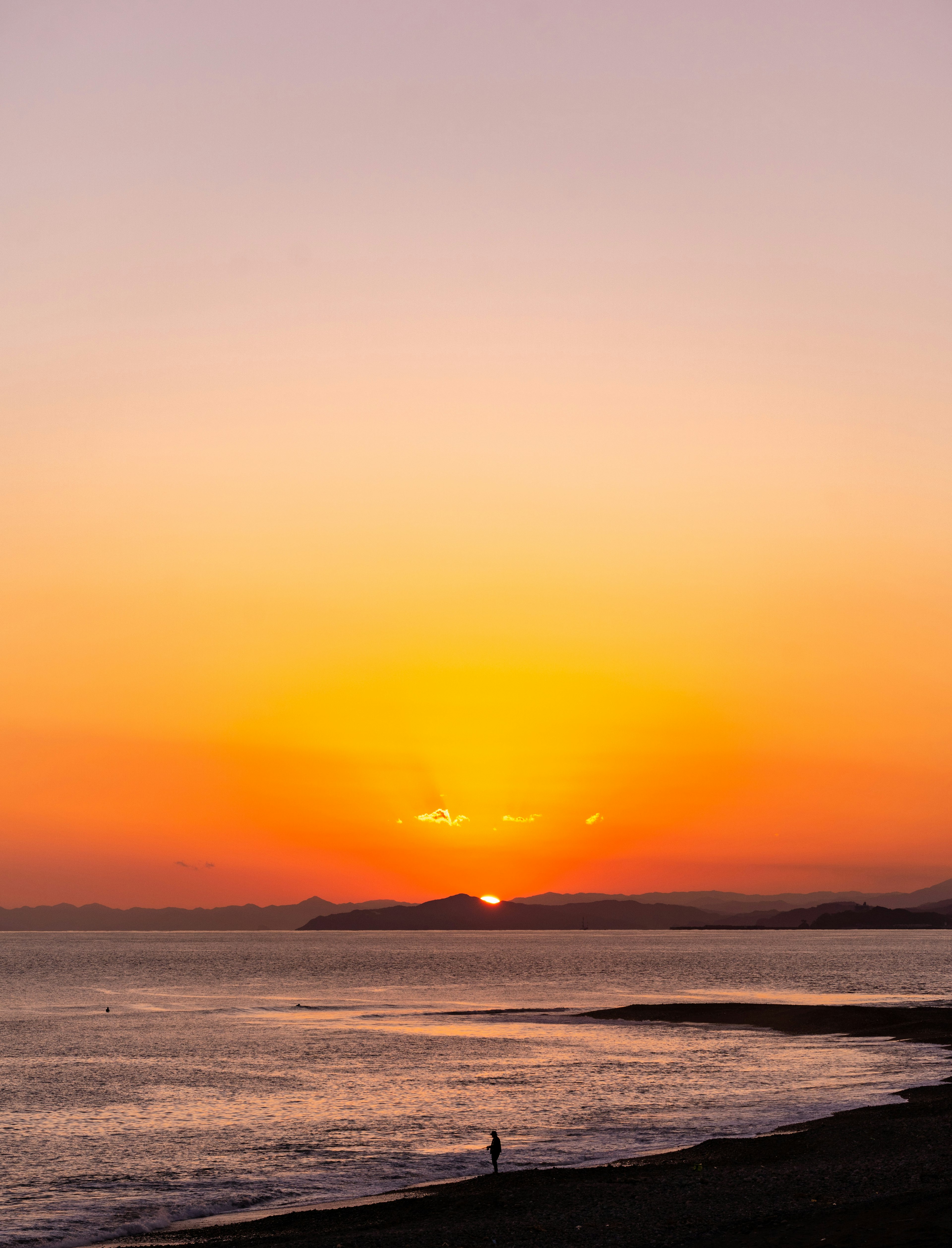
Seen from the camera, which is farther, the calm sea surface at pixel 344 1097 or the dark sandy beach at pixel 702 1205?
the calm sea surface at pixel 344 1097

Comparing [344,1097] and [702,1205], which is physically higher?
[702,1205]

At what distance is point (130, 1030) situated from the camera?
321 ft

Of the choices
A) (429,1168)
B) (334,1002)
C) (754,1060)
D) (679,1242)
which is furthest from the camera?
(334,1002)

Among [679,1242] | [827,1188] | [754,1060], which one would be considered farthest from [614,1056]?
[679,1242]

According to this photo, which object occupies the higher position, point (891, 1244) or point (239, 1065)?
point (891, 1244)

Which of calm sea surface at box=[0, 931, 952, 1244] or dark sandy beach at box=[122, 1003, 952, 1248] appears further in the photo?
calm sea surface at box=[0, 931, 952, 1244]

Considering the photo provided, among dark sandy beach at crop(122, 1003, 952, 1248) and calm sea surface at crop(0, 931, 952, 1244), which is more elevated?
dark sandy beach at crop(122, 1003, 952, 1248)

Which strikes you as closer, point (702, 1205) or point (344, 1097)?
point (702, 1205)

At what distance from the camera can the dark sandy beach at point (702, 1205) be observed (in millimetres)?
25453

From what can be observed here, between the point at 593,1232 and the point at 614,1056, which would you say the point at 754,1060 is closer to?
the point at 614,1056

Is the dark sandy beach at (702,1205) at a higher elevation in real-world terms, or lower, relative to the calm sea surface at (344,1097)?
higher

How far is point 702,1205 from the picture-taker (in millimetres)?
29516

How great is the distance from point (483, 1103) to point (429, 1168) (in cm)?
1512

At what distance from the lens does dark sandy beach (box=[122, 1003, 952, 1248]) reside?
83.5ft
